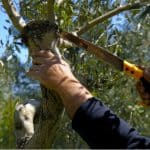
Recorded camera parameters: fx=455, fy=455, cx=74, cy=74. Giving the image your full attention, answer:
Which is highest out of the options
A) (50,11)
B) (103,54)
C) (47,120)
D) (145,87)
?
(145,87)

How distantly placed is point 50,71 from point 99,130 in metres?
0.26

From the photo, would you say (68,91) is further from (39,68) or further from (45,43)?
(45,43)

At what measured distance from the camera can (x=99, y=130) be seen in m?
1.33

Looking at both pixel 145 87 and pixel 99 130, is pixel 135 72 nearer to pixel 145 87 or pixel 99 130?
pixel 145 87

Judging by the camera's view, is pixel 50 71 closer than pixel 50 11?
Yes

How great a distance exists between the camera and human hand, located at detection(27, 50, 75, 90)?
142 centimetres

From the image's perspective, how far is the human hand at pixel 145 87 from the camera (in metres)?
1.58

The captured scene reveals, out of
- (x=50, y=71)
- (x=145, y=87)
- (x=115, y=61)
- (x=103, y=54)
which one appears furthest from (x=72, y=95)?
(x=103, y=54)

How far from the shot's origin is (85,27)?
4496mm

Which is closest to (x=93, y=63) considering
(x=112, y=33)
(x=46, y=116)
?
(x=112, y=33)

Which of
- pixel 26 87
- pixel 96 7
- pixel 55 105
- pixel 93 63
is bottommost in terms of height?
pixel 26 87

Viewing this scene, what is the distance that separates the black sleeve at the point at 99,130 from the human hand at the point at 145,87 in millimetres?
240

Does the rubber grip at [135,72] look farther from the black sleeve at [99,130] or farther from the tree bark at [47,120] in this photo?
the tree bark at [47,120]

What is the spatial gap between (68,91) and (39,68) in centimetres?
17
